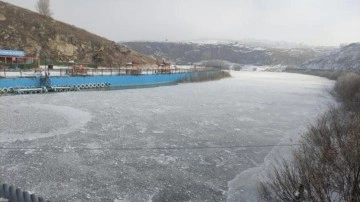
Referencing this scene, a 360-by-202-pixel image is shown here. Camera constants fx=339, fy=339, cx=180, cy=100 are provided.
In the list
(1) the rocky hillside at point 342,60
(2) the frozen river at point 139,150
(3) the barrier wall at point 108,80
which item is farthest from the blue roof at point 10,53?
(1) the rocky hillside at point 342,60

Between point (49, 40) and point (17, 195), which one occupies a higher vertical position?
point (49, 40)

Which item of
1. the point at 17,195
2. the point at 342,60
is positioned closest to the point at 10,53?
the point at 17,195

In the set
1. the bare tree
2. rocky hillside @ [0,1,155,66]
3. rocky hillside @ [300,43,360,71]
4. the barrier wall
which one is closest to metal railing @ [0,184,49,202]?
the barrier wall

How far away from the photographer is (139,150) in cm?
1289

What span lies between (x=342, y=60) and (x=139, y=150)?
121m

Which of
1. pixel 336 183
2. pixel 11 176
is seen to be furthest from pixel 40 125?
pixel 336 183

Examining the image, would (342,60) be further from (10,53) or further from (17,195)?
(17,195)

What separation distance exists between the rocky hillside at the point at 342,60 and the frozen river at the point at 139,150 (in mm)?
96774

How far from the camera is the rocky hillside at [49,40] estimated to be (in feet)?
190

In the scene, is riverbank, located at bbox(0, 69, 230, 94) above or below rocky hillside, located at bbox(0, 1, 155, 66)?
below

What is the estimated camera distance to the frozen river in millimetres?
9305

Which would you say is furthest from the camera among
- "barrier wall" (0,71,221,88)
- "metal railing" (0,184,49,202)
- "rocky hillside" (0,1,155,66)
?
"rocky hillside" (0,1,155,66)

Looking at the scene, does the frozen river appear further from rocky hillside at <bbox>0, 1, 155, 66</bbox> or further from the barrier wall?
rocky hillside at <bbox>0, 1, 155, 66</bbox>

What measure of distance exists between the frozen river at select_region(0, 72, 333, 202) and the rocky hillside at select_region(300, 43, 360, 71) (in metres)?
96.8
